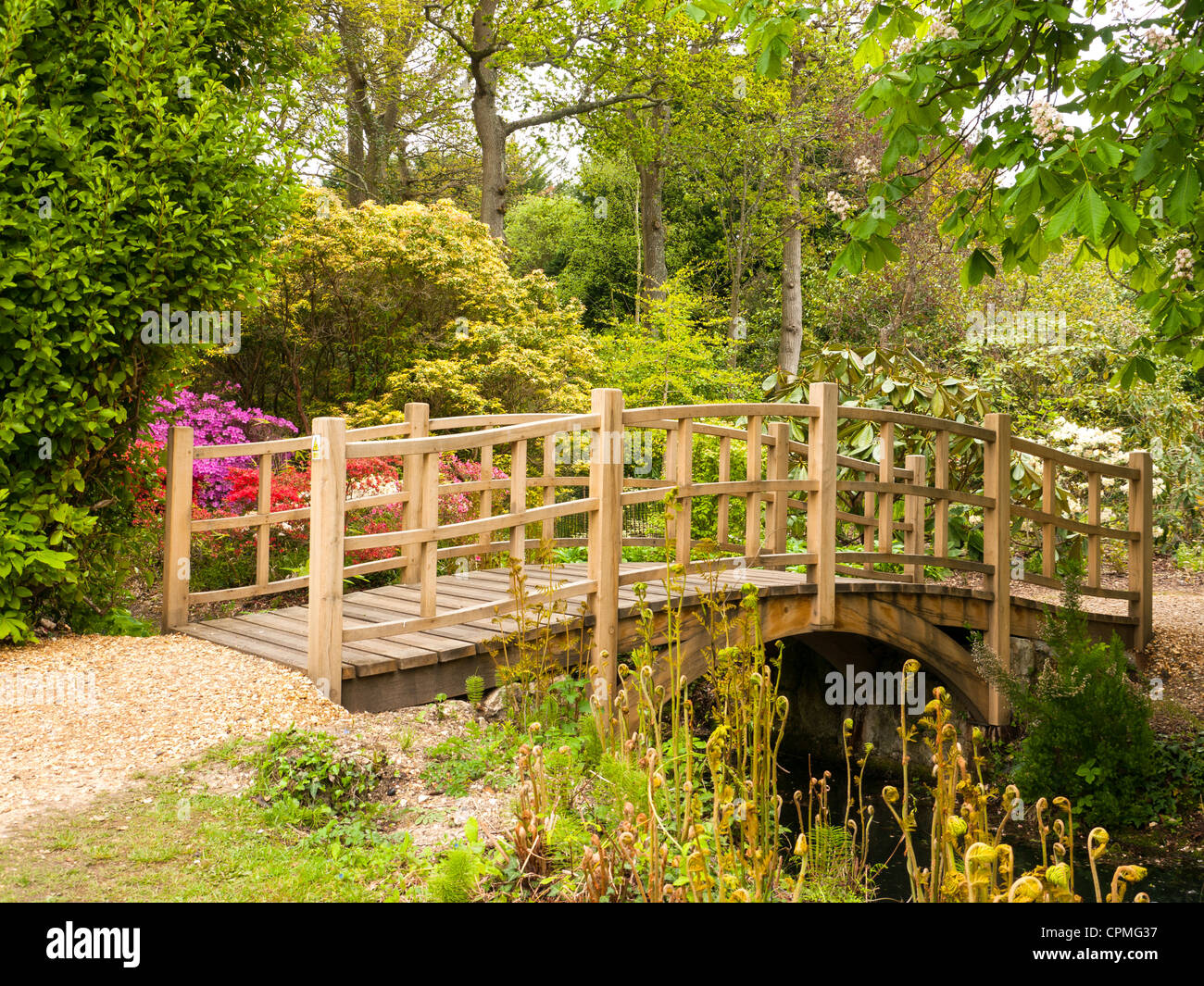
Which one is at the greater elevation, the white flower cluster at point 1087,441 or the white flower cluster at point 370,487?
the white flower cluster at point 1087,441

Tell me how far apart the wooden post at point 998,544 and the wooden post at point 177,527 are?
6.01 metres

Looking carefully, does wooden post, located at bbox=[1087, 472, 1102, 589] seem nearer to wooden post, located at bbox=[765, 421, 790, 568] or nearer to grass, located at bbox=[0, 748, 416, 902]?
wooden post, located at bbox=[765, 421, 790, 568]

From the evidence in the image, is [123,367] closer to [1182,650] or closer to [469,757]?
[469,757]

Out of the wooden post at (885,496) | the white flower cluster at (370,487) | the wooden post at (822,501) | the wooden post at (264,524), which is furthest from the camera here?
the white flower cluster at (370,487)

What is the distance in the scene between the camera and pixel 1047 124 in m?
4.39

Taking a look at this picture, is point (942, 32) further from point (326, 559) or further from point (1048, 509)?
point (1048, 509)

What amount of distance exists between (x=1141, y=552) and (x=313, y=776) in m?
8.22

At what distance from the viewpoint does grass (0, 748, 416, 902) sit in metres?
2.97

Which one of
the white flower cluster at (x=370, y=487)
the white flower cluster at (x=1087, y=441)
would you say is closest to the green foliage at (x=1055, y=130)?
the white flower cluster at (x=370, y=487)

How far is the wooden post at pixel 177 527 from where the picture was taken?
5.76 m

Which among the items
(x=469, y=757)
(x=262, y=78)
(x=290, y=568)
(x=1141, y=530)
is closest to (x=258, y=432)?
(x=290, y=568)

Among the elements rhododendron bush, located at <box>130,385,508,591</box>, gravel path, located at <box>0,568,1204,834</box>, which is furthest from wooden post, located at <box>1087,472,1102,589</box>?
gravel path, located at <box>0,568,1204,834</box>

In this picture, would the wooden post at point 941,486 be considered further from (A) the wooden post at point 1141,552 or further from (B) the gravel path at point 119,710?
(B) the gravel path at point 119,710

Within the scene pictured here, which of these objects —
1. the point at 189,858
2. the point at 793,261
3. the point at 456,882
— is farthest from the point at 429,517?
the point at 793,261
